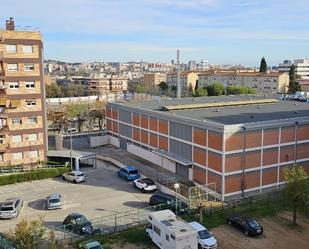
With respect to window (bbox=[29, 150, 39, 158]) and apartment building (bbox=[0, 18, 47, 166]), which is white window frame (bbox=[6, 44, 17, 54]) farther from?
window (bbox=[29, 150, 39, 158])

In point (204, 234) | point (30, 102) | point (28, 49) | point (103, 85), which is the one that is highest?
point (28, 49)

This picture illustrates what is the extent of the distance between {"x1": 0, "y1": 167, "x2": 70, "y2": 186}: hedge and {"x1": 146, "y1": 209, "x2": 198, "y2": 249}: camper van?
70.9ft

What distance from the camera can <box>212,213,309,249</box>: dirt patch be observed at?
2689 centimetres

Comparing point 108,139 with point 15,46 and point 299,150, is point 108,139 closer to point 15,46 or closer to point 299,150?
point 15,46

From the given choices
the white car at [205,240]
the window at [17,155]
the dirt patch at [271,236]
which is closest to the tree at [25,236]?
the white car at [205,240]

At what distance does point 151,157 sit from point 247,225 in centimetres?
2058

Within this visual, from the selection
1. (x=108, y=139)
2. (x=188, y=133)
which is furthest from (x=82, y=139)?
(x=188, y=133)

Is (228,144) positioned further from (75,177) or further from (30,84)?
(30,84)

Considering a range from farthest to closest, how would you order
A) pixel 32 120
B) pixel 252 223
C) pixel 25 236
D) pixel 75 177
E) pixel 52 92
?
1. pixel 52 92
2. pixel 32 120
3. pixel 75 177
4. pixel 252 223
5. pixel 25 236

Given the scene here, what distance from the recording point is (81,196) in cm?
3825

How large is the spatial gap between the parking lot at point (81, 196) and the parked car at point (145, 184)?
56 centimetres

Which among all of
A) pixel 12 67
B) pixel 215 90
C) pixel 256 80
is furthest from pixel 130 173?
pixel 256 80

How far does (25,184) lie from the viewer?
43.6m

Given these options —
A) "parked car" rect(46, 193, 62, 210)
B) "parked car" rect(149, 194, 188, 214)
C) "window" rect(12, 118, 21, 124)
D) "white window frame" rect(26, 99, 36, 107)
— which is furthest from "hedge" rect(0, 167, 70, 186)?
"parked car" rect(149, 194, 188, 214)
